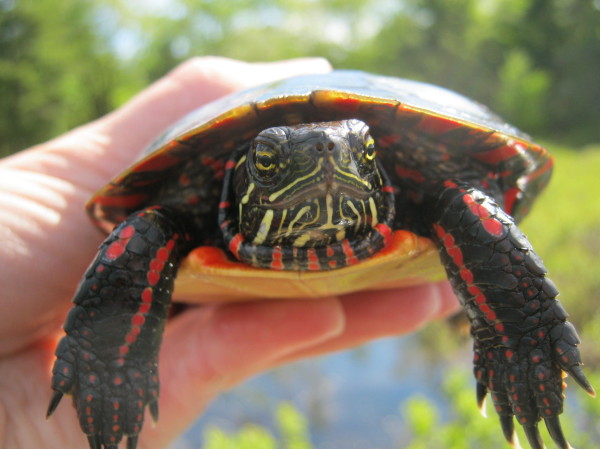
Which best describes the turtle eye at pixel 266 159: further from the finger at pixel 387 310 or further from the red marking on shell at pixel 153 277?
the finger at pixel 387 310

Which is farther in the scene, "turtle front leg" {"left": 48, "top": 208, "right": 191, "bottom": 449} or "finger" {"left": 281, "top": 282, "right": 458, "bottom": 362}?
"finger" {"left": 281, "top": 282, "right": 458, "bottom": 362}

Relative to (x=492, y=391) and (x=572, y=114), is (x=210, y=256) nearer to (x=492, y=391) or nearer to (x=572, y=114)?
(x=492, y=391)

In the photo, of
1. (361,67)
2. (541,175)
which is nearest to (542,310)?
(541,175)

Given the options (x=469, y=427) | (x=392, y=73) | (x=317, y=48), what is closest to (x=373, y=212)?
(x=469, y=427)

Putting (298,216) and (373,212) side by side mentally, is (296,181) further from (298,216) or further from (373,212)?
(373,212)

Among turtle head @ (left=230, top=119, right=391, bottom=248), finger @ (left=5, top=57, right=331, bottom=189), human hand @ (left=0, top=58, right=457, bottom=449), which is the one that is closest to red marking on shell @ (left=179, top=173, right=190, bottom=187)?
turtle head @ (left=230, top=119, right=391, bottom=248)

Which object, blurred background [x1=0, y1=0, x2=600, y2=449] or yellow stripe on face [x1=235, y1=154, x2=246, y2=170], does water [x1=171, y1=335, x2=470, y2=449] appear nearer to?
blurred background [x1=0, y1=0, x2=600, y2=449]

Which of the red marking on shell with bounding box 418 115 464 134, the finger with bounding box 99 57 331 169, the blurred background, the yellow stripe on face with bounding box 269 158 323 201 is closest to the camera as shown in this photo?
the yellow stripe on face with bounding box 269 158 323 201
